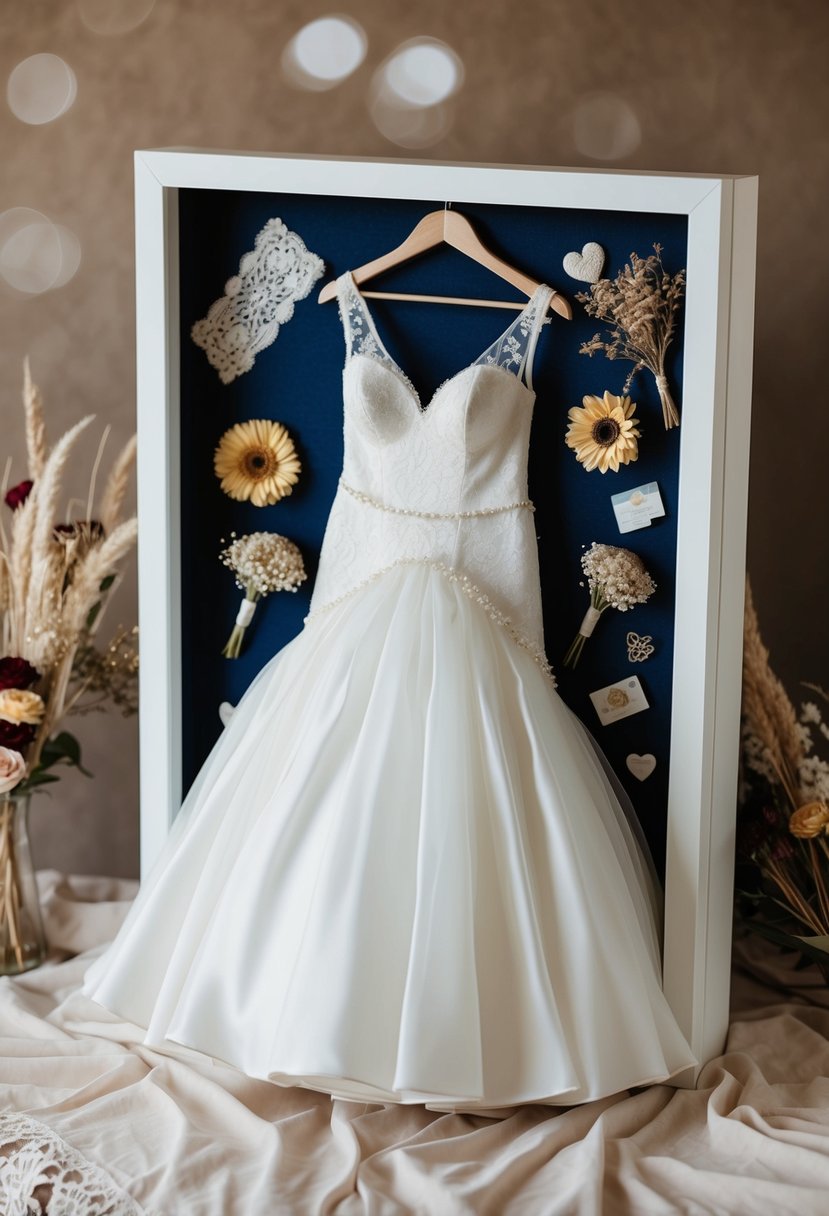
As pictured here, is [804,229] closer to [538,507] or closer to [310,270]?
[538,507]

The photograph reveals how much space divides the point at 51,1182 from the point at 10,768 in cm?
82

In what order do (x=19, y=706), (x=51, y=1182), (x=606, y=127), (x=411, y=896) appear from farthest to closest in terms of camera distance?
(x=606, y=127) → (x=19, y=706) → (x=411, y=896) → (x=51, y=1182)

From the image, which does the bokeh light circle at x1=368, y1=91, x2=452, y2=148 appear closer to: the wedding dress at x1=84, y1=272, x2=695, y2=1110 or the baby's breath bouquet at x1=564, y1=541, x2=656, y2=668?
the wedding dress at x1=84, y1=272, x2=695, y2=1110

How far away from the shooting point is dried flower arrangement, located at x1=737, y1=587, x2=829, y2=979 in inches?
77.3

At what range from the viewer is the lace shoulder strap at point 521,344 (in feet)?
5.97

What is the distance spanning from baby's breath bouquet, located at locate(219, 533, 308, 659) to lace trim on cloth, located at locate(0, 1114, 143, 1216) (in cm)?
93

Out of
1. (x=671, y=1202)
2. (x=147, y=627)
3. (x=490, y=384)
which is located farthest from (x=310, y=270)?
(x=671, y=1202)

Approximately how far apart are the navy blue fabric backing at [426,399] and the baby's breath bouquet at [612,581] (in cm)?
4

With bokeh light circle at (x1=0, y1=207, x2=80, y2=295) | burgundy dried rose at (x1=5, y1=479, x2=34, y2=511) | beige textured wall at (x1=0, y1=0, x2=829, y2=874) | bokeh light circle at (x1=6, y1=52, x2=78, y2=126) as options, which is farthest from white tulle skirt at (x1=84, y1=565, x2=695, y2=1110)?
bokeh light circle at (x1=6, y1=52, x2=78, y2=126)

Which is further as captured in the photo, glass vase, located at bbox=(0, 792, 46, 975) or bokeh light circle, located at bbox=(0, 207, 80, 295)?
bokeh light circle, located at bbox=(0, 207, 80, 295)

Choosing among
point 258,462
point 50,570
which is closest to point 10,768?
point 50,570

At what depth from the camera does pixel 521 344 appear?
1830mm

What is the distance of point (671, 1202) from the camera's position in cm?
142

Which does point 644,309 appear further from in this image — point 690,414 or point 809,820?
point 809,820
